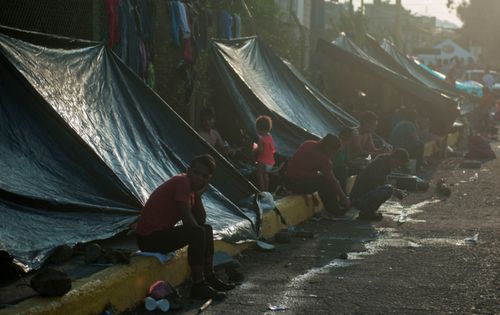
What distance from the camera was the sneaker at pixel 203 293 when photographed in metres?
8.70

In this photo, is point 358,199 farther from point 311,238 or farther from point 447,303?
point 447,303

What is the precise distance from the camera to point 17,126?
376 inches

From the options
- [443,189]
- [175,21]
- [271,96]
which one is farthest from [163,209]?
[443,189]

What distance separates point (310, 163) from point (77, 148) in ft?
15.8

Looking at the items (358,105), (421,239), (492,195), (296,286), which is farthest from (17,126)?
(358,105)

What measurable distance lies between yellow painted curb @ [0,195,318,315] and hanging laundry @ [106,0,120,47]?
4083 millimetres

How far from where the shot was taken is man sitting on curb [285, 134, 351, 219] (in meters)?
14.0

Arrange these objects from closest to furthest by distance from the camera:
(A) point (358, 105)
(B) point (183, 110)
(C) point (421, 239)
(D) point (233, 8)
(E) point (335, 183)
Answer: (C) point (421, 239)
(E) point (335, 183)
(B) point (183, 110)
(D) point (233, 8)
(A) point (358, 105)

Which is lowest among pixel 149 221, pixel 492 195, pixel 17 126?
pixel 492 195

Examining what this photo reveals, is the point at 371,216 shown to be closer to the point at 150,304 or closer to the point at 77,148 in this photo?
the point at 77,148

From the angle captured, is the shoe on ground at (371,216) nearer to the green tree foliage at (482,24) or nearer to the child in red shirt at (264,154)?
the child in red shirt at (264,154)

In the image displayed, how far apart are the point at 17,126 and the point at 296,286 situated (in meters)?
2.83

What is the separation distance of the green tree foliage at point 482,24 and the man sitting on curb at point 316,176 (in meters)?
91.6

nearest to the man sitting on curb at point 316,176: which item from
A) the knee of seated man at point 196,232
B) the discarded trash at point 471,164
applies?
the knee of seated man at point 196,232
